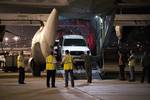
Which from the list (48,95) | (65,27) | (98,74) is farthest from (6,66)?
(48,95)

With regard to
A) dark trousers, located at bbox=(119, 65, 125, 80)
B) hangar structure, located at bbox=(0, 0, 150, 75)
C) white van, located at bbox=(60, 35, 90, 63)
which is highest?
hangar structure, located at bbox=(0, 0, 150, 75)

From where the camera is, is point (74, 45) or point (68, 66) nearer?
point (68, 66)

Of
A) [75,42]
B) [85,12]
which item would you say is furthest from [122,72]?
[75,42]

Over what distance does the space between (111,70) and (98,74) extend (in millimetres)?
798

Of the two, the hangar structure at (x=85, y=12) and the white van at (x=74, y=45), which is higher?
the hangar structure at (x=85, y=12)

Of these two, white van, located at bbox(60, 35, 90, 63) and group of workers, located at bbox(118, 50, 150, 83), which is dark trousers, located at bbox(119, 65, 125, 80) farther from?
white van, located at bbox(60, 35, 90, 63)

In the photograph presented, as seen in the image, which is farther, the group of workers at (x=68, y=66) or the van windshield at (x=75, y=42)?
the van windshield at (x=75, y=42)

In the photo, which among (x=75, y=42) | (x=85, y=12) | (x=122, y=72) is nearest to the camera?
(x=122, y=72)

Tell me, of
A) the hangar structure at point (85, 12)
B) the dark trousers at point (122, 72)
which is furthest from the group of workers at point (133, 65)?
the hangar structure at point (85, 12)

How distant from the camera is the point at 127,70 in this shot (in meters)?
24.1

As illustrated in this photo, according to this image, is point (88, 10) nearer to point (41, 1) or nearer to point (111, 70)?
point (41, 1)

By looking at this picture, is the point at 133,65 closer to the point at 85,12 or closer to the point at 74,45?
the point at 85,12

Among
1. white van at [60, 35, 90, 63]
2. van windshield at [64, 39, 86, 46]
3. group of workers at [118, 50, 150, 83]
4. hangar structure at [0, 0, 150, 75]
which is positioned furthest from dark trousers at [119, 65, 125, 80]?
van windshield at [64, 39, 86, 46]

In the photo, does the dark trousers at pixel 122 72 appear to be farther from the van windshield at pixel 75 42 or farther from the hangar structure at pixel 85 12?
the van windshield at pixel 75 42
